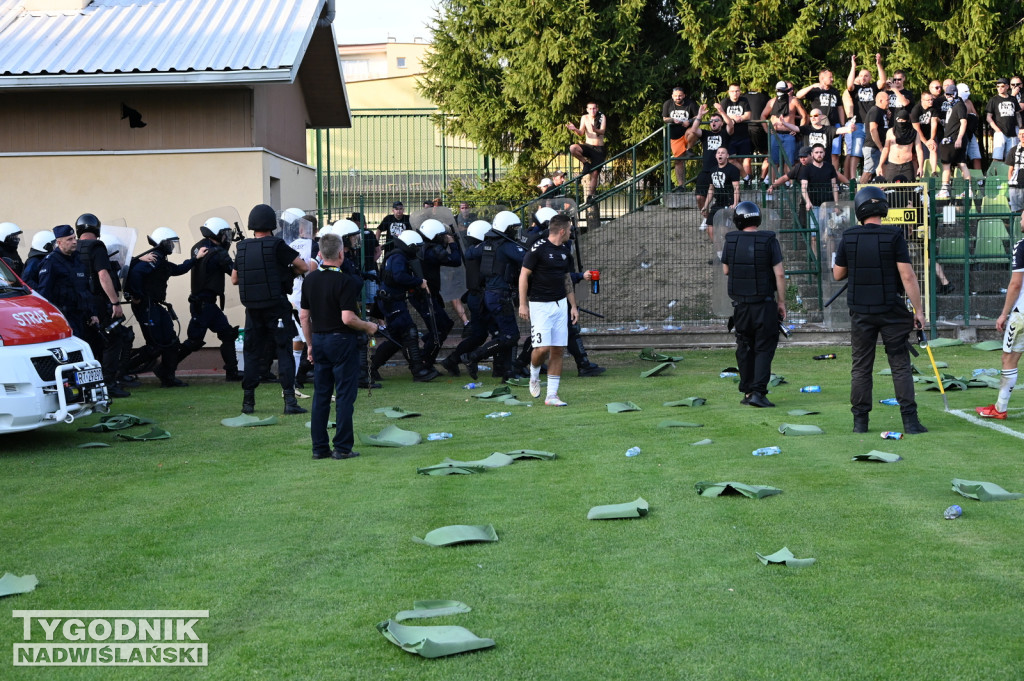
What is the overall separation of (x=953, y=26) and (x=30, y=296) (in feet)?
68.7

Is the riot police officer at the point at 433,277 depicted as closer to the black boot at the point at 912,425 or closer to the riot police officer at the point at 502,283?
the riot police officer at the point at 502,283

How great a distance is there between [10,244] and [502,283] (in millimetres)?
5749

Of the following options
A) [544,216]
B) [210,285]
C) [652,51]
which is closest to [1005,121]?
[544,216]

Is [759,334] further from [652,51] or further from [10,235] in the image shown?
[652,51]

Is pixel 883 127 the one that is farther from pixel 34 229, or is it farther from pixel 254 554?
pixel 254 554

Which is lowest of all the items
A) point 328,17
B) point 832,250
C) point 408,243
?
point 832,250

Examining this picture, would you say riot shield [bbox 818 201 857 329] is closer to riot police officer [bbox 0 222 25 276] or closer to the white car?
the white car

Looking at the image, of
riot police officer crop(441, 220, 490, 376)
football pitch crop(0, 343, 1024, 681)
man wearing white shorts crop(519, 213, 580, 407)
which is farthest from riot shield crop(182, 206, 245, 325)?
man wearing white shorts crop(519, 213, 580, 407)

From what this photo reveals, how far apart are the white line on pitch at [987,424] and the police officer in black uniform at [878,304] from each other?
2.00 feet

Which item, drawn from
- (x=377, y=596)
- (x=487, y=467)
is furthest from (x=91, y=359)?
(x=377, y=596)

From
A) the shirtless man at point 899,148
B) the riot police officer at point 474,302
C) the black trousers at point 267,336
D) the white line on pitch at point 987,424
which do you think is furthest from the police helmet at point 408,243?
the shirtless man at point 899,148

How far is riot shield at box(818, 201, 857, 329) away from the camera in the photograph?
17.3 metres

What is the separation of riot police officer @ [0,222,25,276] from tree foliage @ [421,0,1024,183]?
14.9 metres

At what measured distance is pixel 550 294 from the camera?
11789 mm
